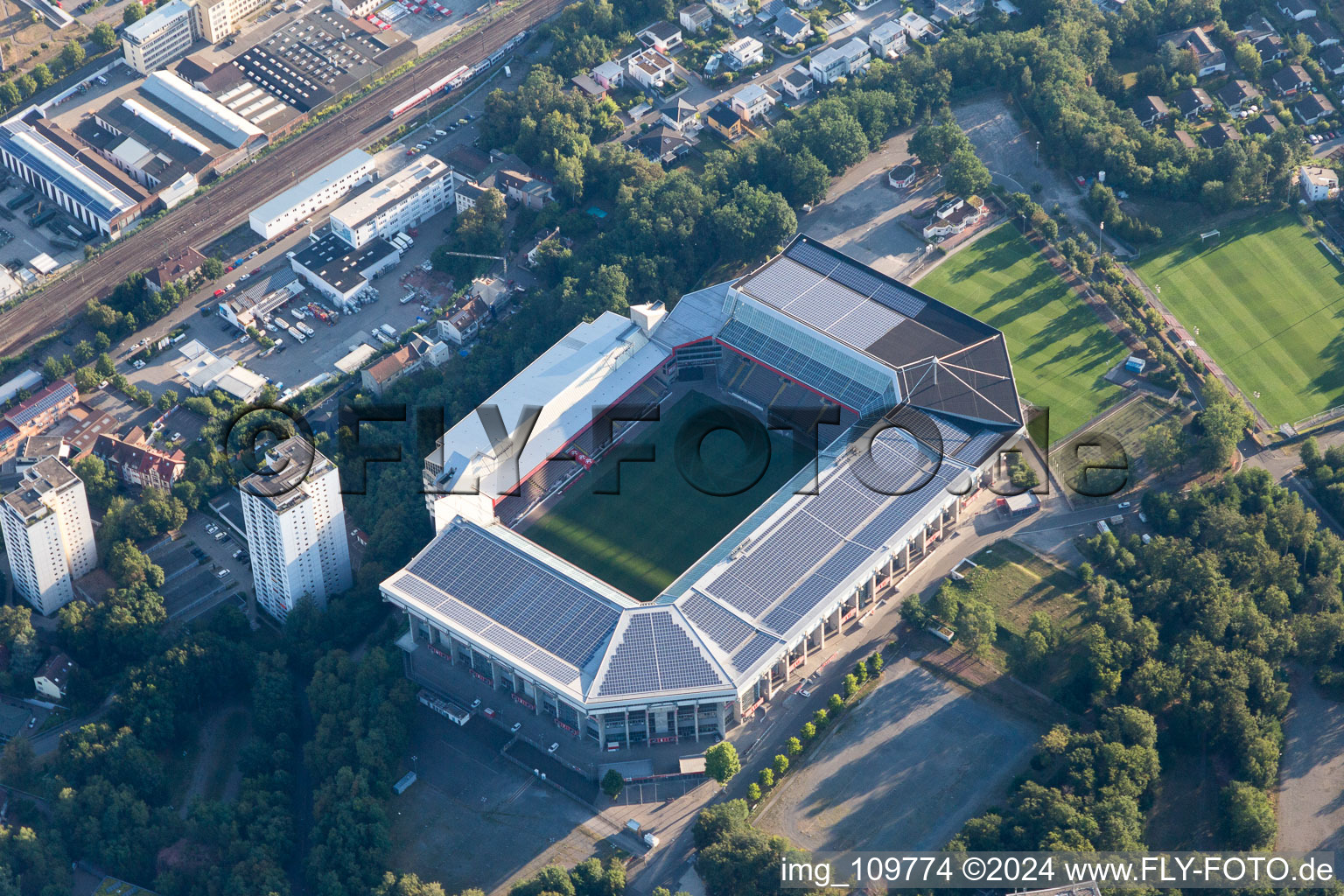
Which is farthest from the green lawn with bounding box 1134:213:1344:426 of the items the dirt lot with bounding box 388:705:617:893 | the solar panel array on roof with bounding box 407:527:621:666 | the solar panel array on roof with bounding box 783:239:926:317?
the dirt lot with bounding box 388:705:617:893

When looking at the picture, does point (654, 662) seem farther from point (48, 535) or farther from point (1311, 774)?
point (48, 535)

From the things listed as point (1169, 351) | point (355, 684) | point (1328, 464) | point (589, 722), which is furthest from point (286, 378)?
point (1328, 464)

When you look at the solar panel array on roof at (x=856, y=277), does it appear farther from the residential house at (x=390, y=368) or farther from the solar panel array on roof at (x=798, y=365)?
the residential house at (x=390, y=368)

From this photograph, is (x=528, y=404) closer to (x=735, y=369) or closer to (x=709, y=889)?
(x=735, y=369)

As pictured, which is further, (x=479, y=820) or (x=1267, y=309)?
(x=1267, y=309)

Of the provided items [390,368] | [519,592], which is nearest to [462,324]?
[390,368]

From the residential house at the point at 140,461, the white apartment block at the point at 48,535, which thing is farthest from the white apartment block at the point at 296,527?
the residential house at the point at 140,461
